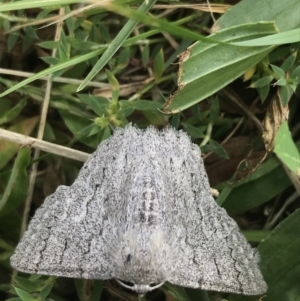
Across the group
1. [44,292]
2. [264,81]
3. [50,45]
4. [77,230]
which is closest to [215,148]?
[264,81]

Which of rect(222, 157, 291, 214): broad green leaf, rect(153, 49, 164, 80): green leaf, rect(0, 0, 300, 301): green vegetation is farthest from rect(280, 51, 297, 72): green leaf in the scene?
rect(153, 49, 164, 80): green leaf

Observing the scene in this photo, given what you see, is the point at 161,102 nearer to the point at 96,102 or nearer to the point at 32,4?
the point at 96,102

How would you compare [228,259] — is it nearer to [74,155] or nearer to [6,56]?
[74,155]

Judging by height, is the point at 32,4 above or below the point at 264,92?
above

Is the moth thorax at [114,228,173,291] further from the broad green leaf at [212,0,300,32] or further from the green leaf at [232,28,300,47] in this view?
the broad green leaf at [212,0,300,32]

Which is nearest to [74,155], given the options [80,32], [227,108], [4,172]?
[4,172]

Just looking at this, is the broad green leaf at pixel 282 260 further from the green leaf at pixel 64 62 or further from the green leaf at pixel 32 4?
the green leaf at pixel 32 4
